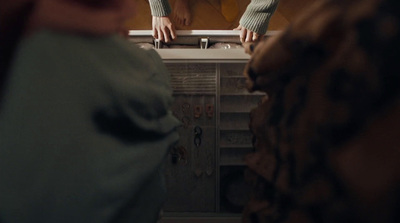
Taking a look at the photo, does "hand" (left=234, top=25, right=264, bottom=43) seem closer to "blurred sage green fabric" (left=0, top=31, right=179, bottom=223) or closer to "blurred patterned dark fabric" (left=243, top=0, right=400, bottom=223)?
"blurred patterned dark fabric" (left=243, top=0, right=400, bottom=223)

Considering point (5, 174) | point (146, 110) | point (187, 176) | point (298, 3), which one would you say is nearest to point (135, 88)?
point (146, 110)

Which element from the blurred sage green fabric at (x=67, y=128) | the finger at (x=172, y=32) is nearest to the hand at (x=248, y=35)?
the finger at (x=172, y=32)

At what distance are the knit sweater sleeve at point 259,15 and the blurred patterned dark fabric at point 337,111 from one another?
2.63 ft

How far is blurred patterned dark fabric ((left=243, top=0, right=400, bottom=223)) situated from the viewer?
12.1 inches

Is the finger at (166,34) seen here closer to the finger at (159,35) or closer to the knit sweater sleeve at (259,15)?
the finger at (159,35)

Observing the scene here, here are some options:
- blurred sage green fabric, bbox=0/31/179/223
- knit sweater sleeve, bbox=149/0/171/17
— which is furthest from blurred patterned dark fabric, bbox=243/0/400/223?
knit sweater sleeve, bbox=149/0/171/17

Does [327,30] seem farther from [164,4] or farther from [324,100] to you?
[164,4]

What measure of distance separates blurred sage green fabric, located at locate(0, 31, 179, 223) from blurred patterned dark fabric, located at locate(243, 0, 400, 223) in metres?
0.20

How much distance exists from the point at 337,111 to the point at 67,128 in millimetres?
299

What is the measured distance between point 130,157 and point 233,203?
866 millimetres

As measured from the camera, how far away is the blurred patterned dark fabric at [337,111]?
0.31 meters

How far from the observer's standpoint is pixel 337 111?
34 centimetres

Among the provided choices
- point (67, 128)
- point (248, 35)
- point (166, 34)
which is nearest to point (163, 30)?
point (166, 34)

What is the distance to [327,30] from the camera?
12.7 inches
